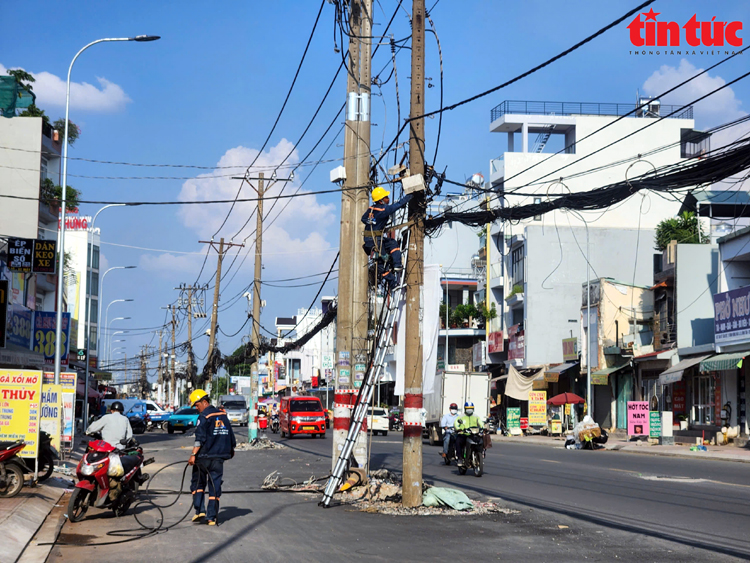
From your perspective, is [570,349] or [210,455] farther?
[570,349]

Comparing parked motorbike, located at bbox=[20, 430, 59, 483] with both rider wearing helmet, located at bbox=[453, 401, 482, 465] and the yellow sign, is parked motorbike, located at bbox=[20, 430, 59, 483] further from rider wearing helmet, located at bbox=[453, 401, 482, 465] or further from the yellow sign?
rider wearing helmet, located at bbox=[453, 401, 482, 465]

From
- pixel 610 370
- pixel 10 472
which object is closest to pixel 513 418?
pixel 610 370

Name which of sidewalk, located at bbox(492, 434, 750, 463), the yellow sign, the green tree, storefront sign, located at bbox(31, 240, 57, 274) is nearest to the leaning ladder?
the yellow sign

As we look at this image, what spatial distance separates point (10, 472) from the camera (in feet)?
44.9

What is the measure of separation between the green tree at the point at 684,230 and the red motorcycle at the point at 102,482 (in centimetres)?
4025

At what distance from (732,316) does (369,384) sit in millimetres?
23405

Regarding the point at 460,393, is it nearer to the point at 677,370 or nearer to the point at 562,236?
the point at 677,370

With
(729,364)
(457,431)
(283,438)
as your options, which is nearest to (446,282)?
(283,438)

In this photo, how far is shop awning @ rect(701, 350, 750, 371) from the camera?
30466 mm

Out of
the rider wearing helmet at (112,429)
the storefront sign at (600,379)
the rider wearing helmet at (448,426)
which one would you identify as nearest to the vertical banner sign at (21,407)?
the rider wearing helmet at (112,429)

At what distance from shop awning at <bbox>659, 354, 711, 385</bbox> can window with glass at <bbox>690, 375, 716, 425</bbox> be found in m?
1.20

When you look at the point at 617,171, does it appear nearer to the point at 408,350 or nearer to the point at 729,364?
the point at 729,364

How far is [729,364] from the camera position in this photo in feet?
101

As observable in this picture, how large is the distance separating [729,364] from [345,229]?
21.0 meters
